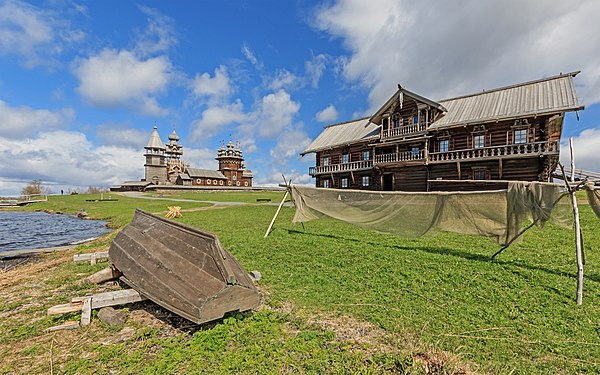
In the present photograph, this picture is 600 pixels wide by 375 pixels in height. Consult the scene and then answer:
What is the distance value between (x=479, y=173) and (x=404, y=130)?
7313mm

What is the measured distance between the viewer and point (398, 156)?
24.6m

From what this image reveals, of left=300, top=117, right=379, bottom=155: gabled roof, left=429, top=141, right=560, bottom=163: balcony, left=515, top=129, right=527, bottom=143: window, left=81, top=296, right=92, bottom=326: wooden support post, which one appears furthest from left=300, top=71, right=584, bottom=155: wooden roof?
left=81, top=296, right=92, bottom=326: wooden support post

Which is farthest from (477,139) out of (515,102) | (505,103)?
(515,102)

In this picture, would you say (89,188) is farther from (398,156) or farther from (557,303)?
(557,303)

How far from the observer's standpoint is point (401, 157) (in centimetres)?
2431

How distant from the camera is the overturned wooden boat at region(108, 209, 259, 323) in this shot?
12.2ft

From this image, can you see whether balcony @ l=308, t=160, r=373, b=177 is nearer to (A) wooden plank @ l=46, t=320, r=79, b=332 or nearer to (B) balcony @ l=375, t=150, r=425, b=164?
(B) balcony @ l=375, t=150, r=425, b=164

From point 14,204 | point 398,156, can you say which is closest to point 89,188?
point 14,204

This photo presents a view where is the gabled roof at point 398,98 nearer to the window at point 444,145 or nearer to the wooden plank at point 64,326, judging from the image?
the window at point 444,145

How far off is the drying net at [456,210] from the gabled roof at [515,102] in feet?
54.0

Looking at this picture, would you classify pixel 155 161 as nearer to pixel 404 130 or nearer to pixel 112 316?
pixel 404 130

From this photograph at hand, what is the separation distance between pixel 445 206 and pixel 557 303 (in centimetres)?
325

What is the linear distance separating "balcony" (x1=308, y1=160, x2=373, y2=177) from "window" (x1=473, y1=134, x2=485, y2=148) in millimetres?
9128

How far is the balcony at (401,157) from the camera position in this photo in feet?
76.9
